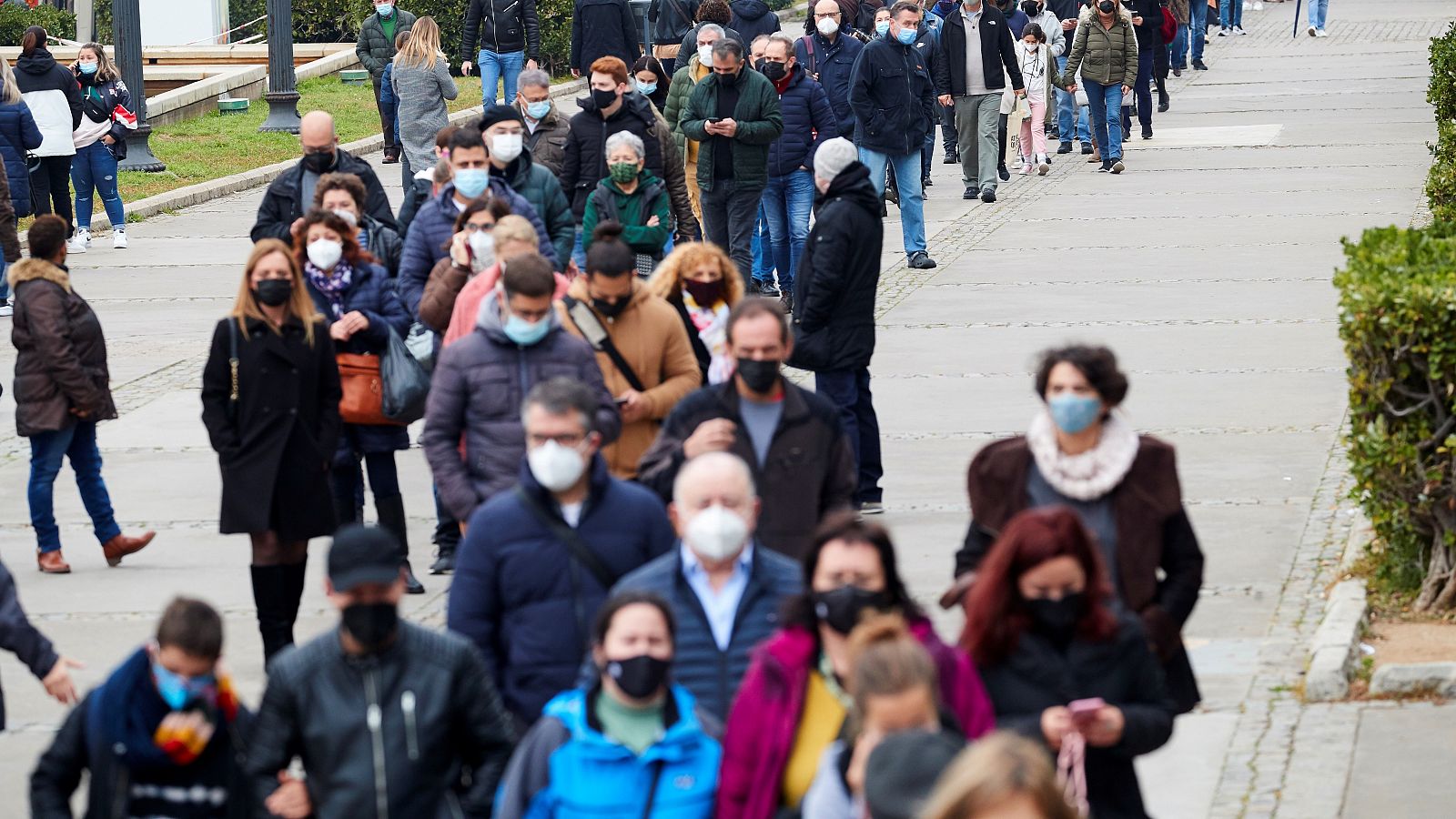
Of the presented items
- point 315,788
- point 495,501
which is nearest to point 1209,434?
point 495,501

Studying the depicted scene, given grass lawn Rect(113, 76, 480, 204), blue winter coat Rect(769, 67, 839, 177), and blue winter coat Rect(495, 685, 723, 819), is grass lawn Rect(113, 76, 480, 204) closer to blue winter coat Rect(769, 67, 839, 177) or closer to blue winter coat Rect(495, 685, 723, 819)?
blue winter coat Rect(769, 67, 839, 177)

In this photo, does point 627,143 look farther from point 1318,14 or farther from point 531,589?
point 1318,14

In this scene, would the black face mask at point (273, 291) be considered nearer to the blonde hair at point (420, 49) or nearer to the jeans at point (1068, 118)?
the blonde hair at point (420, 49)

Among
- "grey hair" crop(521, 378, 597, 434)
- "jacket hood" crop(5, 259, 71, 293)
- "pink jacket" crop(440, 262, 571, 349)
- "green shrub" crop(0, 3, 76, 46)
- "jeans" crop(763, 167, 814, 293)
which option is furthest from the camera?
"green shrub" crop(0, 3, 76, 46)

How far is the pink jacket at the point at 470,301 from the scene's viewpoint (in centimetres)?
939

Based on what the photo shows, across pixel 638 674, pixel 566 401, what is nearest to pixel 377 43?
pixel 566 401

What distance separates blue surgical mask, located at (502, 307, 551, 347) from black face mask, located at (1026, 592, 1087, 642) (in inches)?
127

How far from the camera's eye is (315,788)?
5.47 meters

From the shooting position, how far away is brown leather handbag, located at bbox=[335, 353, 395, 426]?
391 inches

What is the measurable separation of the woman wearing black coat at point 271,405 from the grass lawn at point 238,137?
48.3ft

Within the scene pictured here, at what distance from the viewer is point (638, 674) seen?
16.6ft

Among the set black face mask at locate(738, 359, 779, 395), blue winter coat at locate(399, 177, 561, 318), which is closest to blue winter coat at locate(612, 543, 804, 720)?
black face mask at locate(738, 359, 779, 395)

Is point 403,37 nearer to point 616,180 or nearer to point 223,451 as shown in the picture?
point 616,180

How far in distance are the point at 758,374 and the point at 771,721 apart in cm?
259
